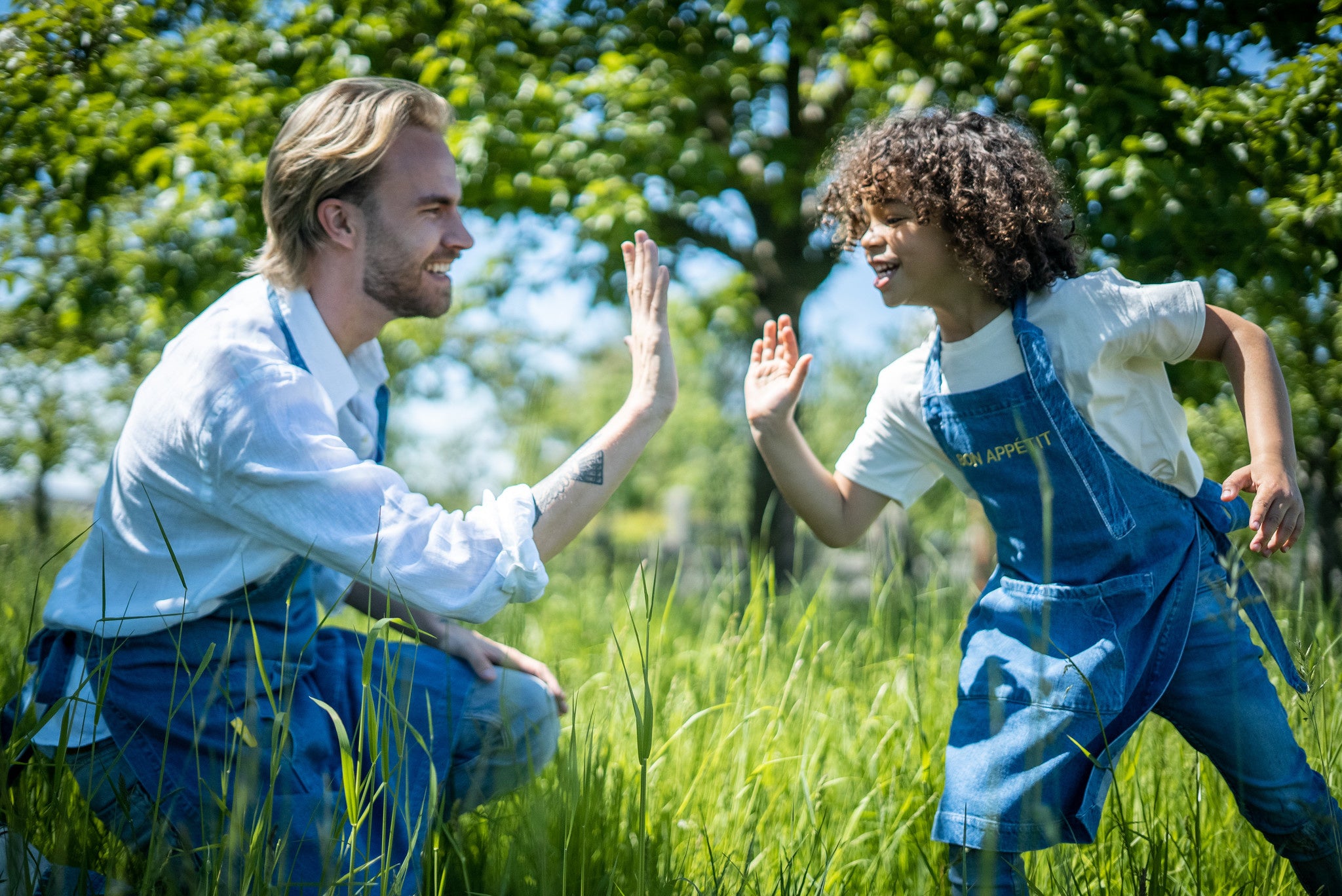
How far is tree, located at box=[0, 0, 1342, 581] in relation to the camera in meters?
2.96

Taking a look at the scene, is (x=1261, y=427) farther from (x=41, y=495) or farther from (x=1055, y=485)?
(x=41, y=495)

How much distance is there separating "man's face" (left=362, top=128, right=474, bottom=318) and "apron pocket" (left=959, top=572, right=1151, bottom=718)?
1363 millimetres

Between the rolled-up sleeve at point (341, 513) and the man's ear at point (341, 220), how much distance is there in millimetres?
532

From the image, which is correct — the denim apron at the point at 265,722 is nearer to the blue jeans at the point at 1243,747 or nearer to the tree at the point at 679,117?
the blue jeans at the point at 1243,747

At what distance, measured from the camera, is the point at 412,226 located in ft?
6.59

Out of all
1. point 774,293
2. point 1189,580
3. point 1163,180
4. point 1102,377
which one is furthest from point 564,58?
point 1189,580

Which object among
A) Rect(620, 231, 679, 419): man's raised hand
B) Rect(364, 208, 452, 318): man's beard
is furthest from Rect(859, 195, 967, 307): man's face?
Rect(364, 208, 452, 318): man's beard

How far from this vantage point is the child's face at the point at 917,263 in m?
1.87

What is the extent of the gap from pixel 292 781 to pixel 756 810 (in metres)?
0.92

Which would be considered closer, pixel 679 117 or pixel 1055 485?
pixel 1055 485

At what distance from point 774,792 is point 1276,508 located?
44.1 inches

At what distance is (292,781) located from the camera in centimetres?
152

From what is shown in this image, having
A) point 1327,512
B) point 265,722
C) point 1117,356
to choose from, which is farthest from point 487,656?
point 1327,512

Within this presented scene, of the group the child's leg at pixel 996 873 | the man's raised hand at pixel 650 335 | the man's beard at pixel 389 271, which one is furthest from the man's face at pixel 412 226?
the child's leg at pixel 996 873
